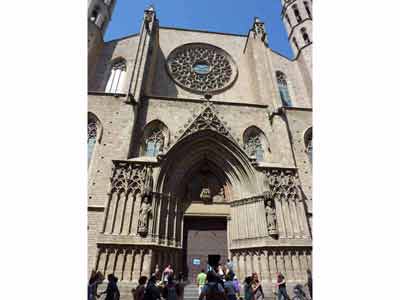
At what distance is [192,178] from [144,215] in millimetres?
3395

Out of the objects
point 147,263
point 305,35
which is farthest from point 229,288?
point 305,35

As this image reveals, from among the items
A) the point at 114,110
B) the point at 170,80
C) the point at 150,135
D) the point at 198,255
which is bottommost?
the point at 198,255

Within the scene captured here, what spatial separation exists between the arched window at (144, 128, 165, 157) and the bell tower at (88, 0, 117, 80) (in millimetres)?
6746

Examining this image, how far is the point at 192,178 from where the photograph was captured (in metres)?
11.3

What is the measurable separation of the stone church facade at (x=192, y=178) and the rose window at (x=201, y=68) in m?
1.11

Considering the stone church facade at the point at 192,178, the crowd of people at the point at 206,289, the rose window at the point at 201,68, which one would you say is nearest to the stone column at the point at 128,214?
the stone church facade at the point at 192,178

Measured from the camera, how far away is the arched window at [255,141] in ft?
39.9

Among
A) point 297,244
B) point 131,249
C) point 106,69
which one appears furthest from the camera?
point 106,69

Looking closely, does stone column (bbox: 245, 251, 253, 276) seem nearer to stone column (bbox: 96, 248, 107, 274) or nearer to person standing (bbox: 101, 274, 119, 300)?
stone column (bbox: 96, 248, 107, 274)

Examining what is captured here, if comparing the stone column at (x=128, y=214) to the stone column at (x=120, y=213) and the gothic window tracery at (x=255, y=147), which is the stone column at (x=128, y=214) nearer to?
the stone column at (x=120, y=213)

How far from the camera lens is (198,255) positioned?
32.8 ft
